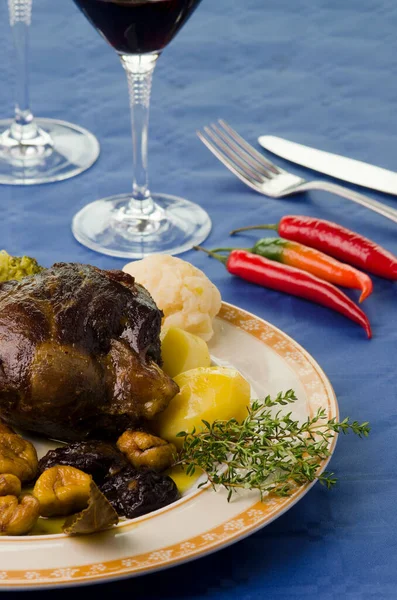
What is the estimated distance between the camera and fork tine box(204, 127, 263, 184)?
3.54 m

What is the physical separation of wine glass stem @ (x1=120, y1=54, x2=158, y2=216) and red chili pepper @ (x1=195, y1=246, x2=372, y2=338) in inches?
13.4

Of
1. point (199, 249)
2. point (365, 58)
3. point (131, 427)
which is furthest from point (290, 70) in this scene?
point (131, 427)

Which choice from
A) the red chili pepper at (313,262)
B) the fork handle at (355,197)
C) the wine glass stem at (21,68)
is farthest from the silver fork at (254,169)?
the wine glass stem at (21,68)

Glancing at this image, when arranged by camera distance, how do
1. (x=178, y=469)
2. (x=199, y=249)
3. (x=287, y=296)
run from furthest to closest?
1. (x=199, y=249)
2. (x=287, y=296)
3. (x=178, y=469)

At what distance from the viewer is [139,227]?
3287 mm

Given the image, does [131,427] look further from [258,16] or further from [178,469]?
[258,16]

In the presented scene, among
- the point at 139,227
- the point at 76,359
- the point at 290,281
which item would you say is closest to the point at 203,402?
the point at 76,359

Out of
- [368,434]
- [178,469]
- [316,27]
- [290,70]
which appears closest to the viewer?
[178,469]

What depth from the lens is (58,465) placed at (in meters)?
1.92

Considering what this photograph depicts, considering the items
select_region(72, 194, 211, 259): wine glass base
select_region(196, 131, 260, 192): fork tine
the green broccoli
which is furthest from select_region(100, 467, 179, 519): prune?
select_region(196, 131, 260, 192): fork tine

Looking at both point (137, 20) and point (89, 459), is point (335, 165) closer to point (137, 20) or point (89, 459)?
point (137, 20)

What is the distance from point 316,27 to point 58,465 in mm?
3122

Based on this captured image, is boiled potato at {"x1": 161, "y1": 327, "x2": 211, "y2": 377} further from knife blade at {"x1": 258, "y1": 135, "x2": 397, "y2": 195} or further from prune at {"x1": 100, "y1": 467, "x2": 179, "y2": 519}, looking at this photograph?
knife blade at {"x1": 258, "y1": 135, "x2": 397, "y2": 195}

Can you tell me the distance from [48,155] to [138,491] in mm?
2093
